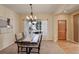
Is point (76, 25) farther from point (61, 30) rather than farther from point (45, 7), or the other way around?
point (45, 7)

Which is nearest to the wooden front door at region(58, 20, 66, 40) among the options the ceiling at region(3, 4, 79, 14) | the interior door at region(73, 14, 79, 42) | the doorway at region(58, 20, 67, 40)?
the doorway at region(58, 20, 67, 40)

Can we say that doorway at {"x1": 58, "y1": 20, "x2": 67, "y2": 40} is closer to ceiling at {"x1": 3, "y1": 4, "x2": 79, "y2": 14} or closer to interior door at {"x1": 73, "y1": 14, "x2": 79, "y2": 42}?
interior door at {"x1": 73, "y1": 14, "x2": 79, "y2": 42}

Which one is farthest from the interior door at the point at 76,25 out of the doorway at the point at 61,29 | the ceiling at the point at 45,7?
the ceiling at the point at 45,7

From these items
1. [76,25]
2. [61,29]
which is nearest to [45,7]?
[76,25]

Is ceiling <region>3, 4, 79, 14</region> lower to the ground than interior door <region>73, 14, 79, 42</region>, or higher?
higher

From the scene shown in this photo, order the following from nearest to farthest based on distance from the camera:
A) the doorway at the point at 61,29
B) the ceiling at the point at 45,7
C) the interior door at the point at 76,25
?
the ceiling at the point at 45,7, the interior door at the point at 76,25, the doorway at the point at 61,29

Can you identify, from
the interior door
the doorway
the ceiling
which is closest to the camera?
the ceiling

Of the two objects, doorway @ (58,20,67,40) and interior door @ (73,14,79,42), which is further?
doorway @ (58,20,67,40)

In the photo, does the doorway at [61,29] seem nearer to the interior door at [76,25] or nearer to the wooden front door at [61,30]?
the wooden front door at [61,30]

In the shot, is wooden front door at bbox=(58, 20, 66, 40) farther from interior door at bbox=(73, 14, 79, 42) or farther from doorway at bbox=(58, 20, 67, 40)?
interior door at bbox=(73, 14, 79, 42)

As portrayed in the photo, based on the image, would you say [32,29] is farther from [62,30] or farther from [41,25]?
[62,30]

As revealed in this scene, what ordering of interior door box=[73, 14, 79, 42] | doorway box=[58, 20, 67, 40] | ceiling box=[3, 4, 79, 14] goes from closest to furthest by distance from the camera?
1. ceiling box=[3, 4, 79, 14]
2. interior door box=[73, 14, 79, 42]
3. doorway box=[58, 20, 67, 40]

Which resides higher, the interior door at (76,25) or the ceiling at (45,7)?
the ceiling at (45,7)
